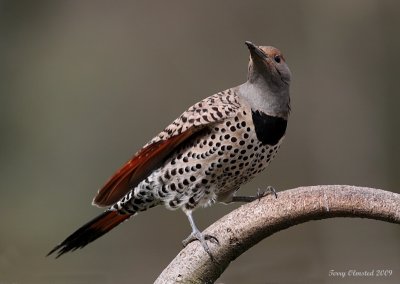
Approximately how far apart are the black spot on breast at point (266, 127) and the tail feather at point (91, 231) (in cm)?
57

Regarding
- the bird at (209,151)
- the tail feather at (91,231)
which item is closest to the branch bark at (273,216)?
the bird at (209,151)

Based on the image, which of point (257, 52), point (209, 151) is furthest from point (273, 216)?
point (257, 52)

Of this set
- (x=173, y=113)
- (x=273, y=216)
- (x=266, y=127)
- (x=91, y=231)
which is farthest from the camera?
(x=173, y=113)

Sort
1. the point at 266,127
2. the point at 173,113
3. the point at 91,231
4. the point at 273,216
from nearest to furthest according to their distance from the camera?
the point at 273,216 → the point at 266,127 → the point at 91,231 → the point at 173,113

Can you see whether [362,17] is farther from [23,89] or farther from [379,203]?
[379,203]

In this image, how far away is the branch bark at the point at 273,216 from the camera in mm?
1980

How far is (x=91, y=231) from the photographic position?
9.22ft

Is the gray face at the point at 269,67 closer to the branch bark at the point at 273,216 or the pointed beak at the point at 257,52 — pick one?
the pointed beak at the point at 257,52

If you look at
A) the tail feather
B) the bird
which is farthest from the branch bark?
the tail feather

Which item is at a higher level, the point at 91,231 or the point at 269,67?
the point at 269,67

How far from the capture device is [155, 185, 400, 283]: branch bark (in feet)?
6.50

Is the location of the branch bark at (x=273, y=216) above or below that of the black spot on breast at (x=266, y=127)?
below

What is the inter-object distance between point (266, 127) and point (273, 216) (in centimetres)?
70

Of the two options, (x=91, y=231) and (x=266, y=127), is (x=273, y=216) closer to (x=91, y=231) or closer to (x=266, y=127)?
(x=266, y=127)
